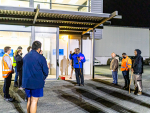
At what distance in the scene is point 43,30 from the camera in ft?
35.6

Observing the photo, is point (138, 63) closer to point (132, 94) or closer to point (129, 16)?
point (132, 94)

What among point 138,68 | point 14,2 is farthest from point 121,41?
point 138,68

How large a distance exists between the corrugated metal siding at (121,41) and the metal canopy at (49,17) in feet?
63.6

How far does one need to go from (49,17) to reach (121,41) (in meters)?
24.2

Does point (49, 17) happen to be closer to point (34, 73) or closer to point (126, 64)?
point (126, 64)

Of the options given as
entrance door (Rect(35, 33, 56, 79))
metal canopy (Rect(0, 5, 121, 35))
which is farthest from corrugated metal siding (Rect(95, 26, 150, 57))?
metal canopy (Rect(0, 5, 121, 35))

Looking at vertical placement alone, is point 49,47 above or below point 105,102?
above

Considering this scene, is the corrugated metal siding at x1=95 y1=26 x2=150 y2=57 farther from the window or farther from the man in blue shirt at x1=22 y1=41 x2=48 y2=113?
the man in blue shirt at x1=22 y1=41 x2=48 y2=113

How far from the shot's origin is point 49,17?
9.78 meters

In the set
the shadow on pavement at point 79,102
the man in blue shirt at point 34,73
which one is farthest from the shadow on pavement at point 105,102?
the man in blue shirt at point 34,73

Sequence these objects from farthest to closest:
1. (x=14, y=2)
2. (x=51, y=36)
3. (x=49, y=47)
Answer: (x=49, y=47), (x=51, y=36), (x=14, y=2)

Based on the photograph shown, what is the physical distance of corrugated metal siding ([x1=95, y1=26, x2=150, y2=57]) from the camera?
3055cm

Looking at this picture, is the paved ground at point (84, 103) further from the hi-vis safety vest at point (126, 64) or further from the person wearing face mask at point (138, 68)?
the hi-vis safety vest at point (126, 64)

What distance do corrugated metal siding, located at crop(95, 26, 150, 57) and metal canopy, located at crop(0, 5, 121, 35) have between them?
19.4 m
